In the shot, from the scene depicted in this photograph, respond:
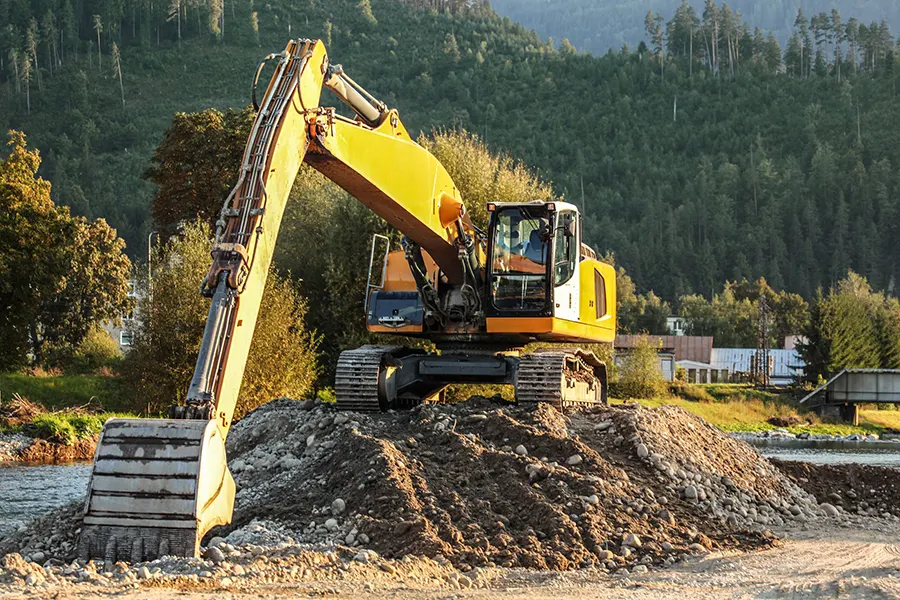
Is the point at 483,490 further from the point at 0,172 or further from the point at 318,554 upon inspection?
the point at 0,172

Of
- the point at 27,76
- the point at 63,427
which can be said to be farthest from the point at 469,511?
the point at 27,76

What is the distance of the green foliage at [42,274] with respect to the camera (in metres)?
40.9

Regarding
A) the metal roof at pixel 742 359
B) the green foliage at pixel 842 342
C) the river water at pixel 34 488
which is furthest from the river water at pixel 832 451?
the metal roof at pixel 742 359

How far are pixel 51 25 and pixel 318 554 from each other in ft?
630

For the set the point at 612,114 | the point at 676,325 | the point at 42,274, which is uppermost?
the point at 612,114

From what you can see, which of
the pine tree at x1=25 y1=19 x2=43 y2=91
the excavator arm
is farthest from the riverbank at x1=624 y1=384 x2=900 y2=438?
the pine tree at x1=25 y1=19 x2=43 y2=91

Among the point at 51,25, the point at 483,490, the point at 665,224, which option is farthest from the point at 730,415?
the point at 51,25

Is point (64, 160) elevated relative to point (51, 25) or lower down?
lower down

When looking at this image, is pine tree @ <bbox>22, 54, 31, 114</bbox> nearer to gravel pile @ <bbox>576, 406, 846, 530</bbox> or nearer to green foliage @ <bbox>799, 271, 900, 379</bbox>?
green foliage @ <bbox>799, 271, 900, 379</bbox>

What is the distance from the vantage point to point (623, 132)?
17638 cm

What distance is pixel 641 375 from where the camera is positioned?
64688mm

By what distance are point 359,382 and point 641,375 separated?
158ft

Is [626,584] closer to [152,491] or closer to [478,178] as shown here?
[152,491]

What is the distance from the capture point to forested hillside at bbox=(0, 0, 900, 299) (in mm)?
164875
